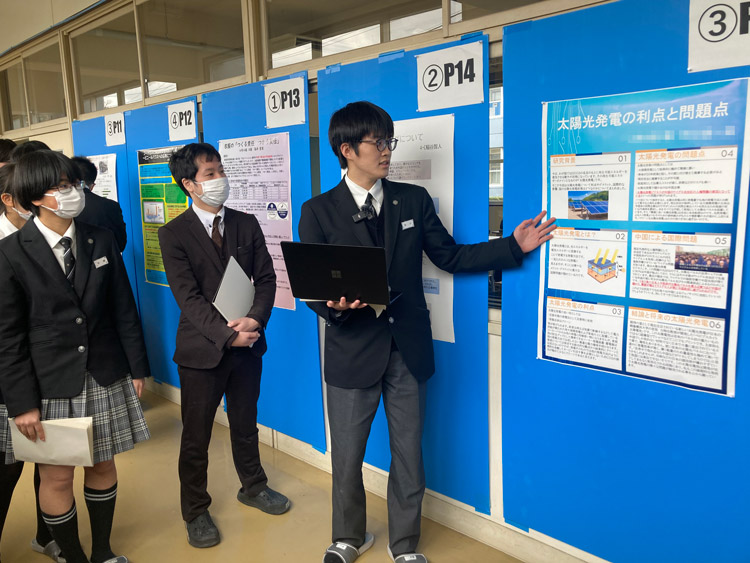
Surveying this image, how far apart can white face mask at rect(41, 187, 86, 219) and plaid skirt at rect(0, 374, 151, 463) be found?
1.80ft

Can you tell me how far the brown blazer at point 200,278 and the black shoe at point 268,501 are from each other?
2.49 feet

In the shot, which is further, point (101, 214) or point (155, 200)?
point (155, 200)

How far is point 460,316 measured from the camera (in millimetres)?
2107

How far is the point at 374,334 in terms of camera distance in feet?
6.20

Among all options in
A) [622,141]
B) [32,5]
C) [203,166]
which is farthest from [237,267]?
[32,5]

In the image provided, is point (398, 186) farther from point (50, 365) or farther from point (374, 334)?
point (50, 365)

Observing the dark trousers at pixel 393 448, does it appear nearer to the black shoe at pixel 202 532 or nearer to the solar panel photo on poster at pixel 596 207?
the black shoe at pixel 202 532

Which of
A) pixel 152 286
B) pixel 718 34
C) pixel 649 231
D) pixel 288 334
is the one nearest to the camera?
pixel 718 34

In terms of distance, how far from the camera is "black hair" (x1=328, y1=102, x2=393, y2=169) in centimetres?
182

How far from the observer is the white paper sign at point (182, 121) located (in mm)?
3189

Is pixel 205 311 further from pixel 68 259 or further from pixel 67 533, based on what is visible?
pixel 67 533

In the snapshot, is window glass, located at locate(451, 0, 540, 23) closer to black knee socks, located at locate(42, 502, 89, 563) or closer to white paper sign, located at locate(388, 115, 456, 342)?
white paper sign, located at locate(388, 115, 456, 342)

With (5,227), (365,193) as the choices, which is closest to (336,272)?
(365,193)

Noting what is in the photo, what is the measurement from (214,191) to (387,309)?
33.6 inches
